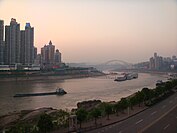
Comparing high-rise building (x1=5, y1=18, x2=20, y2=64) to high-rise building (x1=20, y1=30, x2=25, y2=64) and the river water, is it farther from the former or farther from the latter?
the river water

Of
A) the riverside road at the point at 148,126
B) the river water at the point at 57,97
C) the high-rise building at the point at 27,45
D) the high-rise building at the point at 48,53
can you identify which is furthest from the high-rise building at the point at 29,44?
the riverside road at the point at 148,126

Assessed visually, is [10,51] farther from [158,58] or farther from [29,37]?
[158,58]

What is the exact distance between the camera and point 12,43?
1833 centimetres

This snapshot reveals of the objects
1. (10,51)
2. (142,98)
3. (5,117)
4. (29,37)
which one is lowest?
(5,117)

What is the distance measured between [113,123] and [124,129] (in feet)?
1.54

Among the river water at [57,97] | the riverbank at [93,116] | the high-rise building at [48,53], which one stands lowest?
the river water at [57,97]

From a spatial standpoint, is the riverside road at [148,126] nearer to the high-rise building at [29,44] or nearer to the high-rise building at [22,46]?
the high-rise building at [22,46]

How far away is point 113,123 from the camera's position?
346 cm

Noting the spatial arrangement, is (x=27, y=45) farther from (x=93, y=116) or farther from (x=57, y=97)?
(x=93, y=116)

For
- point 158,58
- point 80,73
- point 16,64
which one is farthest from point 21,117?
point 158,58

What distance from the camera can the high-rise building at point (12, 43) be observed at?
18.2 meters

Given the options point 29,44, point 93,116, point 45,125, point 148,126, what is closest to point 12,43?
point 29,44

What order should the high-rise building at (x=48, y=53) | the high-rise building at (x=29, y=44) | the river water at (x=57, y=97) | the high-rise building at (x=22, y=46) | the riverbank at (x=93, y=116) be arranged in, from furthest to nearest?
the high-rise building at (x=48, y=53)
the high-rise building at (x=29, y=44)
the high-rise building at (x=22, y=46)
the river water at (x=57, y=97)
the riverbank at (x=93, y=116)

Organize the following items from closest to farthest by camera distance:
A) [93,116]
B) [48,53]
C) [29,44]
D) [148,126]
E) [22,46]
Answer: [148,126]
[93,116]
[22,46]
[29,44]
[48,53]
